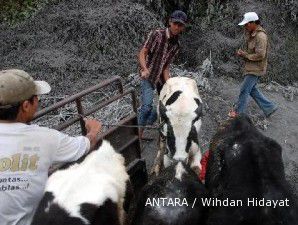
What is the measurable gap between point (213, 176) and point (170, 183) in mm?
709

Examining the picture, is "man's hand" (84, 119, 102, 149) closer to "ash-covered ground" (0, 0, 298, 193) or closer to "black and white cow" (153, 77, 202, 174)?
"black and white cow" (153, 77, 202, 174)

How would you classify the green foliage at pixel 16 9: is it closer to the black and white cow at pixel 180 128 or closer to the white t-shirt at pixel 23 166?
the black and white cow at pixel 180 128

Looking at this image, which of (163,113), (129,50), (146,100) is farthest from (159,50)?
(129,50)

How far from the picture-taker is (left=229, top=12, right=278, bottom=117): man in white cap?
21.9 ft

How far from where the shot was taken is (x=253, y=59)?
6828 mm

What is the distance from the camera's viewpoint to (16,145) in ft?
A: 9.06

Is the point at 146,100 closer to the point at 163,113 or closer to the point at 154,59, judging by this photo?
the point at 154,59

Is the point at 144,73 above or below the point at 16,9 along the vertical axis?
above

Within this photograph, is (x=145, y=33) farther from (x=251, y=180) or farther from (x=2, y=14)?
(x=251, y=180)

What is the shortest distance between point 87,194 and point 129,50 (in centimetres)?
642

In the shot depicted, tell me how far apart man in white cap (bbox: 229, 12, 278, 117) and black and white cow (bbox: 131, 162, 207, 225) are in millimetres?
2600

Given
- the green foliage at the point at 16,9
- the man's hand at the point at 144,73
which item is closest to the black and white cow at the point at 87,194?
the man's hand at the point at 144,73

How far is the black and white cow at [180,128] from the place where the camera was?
5.09 metres

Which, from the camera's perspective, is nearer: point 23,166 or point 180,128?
point 23,166
